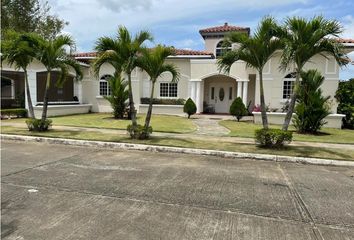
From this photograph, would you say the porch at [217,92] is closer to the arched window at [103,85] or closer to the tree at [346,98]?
the tree at [346,98]

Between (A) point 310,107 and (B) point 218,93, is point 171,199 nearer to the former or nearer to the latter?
(A) point 310,107

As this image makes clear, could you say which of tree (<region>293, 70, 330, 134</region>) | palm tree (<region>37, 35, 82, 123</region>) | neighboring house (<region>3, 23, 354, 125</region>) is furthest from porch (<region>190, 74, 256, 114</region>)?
palm tree (<region>37, 35, 82, 123</region>)

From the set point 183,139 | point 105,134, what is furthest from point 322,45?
point 105,134

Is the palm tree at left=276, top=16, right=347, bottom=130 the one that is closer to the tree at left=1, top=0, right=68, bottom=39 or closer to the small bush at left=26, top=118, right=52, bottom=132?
the small bush at left=26, top=118, right=52, bottom=132

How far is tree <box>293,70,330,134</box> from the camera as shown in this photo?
1488cm

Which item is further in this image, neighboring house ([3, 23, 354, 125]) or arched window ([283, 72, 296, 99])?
arched window ([283, 72, 296, 99])

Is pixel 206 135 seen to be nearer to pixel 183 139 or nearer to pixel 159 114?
pixel 183 139

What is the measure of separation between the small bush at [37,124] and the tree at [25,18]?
21.9m

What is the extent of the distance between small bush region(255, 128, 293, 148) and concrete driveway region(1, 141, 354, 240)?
163 cm

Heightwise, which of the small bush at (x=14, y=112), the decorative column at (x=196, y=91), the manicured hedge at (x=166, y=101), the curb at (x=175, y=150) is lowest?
the curb at (x=175, y=150)

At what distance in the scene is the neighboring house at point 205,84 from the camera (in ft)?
70.7

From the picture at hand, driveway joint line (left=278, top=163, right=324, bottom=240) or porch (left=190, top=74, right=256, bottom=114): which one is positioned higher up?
porch (left=190, top=74, right=256, bottom=114)

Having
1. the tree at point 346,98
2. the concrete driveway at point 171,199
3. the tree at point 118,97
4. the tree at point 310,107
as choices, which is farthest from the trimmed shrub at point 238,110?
the concrete driveway at point 171,199

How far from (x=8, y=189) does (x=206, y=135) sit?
354 inches
